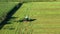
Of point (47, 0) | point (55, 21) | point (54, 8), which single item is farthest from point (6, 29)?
point (47, 0)

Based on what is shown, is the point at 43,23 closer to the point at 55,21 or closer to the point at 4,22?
the point at 55,21

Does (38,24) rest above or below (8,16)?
below

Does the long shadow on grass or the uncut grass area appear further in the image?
the long shadow on grass

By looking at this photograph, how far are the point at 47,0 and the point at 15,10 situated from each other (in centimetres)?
1179

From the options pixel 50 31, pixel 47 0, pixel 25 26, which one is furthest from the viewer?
pixel 47 0

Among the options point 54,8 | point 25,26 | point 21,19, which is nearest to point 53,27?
point 25,26

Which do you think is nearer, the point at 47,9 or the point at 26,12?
the point at 26,12

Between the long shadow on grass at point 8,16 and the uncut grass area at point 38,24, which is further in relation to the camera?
the long shadow on grass at point 8,16

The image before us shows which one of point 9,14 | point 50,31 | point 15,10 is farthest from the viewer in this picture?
point 15,10

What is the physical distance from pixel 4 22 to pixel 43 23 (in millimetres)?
6087

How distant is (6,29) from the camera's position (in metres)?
25.7

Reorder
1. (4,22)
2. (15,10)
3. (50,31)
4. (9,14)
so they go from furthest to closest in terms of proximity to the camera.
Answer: (15,10) < (9,14) < (4,22) < (50,31)

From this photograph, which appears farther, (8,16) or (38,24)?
(8,16)

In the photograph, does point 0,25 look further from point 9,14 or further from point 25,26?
point 9,14
